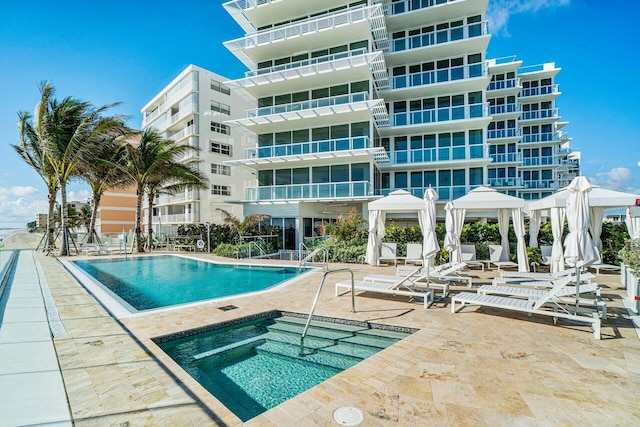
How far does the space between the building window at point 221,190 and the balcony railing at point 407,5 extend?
2243cm


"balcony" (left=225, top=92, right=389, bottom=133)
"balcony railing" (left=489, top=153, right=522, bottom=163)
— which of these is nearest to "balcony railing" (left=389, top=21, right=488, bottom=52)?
"balcony" (left=225, top=92, right=389, bottom=133)

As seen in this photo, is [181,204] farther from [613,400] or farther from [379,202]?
[613,400]

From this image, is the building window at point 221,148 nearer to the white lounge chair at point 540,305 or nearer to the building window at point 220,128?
the building window at point 220,128

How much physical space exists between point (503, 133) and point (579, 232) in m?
29.5

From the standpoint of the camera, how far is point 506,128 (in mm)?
31047

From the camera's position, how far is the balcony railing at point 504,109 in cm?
3048

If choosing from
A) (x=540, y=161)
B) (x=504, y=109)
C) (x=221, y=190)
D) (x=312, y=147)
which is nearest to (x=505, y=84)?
(x=504, y=109)

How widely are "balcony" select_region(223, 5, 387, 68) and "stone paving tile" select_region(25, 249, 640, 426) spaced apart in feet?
63.3

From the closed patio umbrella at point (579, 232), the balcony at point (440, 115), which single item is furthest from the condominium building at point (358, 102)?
the closed patio umbrella at point (579, 232)

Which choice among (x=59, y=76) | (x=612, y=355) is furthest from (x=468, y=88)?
(x=59, y=76)

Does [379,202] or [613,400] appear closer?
[613,400]

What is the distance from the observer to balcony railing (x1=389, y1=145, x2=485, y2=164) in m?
20.3

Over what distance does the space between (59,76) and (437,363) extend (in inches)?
923

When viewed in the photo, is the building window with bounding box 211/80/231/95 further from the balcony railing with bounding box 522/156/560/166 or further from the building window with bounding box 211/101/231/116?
the balcony railing with bounding box 522/156/560/166
